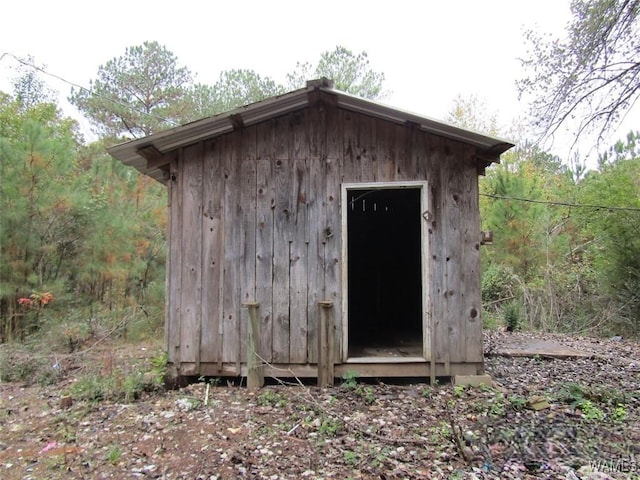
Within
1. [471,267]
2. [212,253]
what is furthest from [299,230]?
[471,267]

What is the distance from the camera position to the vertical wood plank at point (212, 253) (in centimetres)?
405

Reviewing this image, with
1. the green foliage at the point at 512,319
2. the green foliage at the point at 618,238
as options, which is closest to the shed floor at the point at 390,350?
the green foliage at the point at 512,319

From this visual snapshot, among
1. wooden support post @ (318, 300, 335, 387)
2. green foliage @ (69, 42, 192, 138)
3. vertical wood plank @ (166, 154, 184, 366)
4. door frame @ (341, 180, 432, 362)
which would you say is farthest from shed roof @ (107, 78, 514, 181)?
green foliage @ (69, 42, 192, 138)

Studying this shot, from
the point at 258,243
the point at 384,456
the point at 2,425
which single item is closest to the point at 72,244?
the point at 2,425

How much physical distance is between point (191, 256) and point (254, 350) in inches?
45.1

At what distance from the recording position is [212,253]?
410cm

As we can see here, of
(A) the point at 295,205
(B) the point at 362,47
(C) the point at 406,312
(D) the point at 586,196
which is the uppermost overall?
(B) the point at 362,47

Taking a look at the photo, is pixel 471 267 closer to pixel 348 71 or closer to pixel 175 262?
pixel 175 262

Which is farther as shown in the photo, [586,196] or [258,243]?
[586,196]

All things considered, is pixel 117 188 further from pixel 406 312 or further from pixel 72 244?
pixel 406 312

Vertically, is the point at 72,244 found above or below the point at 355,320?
above

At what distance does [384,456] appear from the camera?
2.60m

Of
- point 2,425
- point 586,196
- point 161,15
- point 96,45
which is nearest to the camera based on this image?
point 2,425

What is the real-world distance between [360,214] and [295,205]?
3.62 meters
